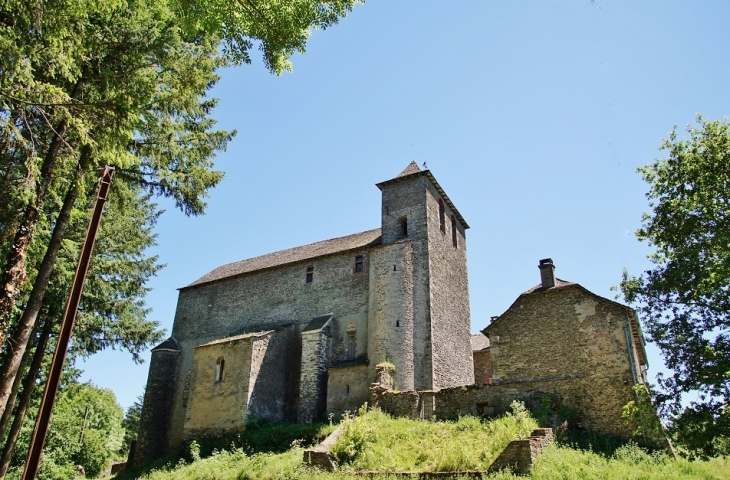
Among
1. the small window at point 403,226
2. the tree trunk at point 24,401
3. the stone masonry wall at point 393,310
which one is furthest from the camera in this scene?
the small window at point 403,226

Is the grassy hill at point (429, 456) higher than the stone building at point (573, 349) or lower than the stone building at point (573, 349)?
lower

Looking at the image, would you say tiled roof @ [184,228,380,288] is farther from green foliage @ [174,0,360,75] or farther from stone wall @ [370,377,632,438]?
green foliage @ [174,0,360,75]

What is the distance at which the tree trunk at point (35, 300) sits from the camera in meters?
11.3

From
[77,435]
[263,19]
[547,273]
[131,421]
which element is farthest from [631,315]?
[131,421]

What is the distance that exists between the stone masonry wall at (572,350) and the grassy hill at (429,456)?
1.67 m

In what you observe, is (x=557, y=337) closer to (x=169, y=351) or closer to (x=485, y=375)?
(x=485, y=375)

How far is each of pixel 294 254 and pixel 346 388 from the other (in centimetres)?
1074

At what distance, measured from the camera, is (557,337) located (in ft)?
68.1

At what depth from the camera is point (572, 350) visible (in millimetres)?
20172

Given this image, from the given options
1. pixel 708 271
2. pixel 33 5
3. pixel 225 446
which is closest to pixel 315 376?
pixel 225 446

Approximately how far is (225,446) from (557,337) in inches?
569

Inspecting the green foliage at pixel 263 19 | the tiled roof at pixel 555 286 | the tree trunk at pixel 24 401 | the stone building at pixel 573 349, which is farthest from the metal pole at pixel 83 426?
the green foliage at pixel 263 19

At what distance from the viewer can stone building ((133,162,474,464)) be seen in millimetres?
23906

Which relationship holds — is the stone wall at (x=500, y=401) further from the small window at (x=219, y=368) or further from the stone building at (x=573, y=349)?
the small window at (x=219, y=368)
